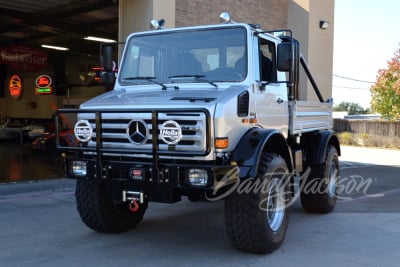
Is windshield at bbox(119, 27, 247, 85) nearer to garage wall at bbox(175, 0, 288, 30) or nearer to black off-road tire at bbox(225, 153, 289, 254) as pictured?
black off-road tire at bbox(225, 153, 289, 254)

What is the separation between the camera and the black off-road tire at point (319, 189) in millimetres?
7395

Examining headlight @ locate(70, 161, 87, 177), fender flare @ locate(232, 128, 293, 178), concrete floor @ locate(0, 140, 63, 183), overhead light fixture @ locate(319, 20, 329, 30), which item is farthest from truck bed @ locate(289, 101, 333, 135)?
overhead light fixture @ locate(319, 20, 329, 30)

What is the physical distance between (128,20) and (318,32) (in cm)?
771

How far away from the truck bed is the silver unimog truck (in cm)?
5

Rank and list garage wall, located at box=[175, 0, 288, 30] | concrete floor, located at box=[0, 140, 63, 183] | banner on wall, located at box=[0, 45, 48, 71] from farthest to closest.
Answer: banner on wall, located at box=[0, 45, 48, 71], garage wall, located at box=[175, 0, 288, 30], concrete floor, located at box=[0, 140, 63, 183]

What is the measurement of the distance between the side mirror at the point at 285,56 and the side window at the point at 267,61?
1.23ft

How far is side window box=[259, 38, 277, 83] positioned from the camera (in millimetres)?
5824

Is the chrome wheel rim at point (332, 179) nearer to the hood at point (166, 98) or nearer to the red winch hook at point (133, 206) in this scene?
the hood at point (166, 98)

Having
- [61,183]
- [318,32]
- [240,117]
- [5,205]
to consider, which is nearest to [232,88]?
[240,117]

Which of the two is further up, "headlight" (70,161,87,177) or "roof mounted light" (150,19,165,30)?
"roof mounted light" (150,19,165,30)

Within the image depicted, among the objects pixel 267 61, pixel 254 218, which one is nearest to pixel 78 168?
pixel 254 218

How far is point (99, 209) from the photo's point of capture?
19.2 feet

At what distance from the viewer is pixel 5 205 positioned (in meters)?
8.12

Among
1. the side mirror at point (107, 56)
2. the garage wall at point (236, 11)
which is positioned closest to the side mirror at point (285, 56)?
the side mirror at point (107, 56)
